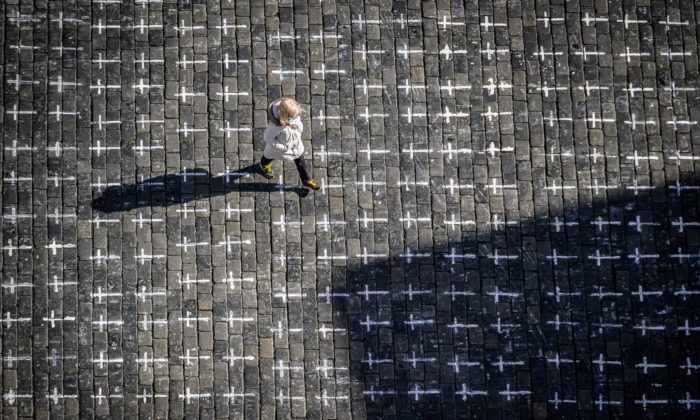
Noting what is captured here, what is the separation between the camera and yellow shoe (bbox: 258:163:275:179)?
8.80 meters

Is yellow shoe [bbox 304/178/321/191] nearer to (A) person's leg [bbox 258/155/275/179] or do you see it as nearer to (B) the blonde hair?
(A) person's leg [bbox 258/155/275/179]

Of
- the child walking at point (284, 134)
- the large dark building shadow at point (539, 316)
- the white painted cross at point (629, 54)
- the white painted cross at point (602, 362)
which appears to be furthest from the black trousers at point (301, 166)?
the white painted cross at point (629, 54)

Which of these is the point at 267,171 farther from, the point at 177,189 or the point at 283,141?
the point at 177,189

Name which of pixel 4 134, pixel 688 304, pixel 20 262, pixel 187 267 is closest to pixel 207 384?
pixel 187 267

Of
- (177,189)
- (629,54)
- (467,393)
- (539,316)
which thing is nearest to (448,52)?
(629,54)

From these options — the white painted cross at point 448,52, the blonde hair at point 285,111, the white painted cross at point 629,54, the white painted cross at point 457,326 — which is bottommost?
the white painted cross at point 457,326

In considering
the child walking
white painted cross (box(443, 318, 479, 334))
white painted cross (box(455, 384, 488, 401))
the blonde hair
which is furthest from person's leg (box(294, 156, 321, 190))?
white painted cross (box(455, 384, 488, 401))

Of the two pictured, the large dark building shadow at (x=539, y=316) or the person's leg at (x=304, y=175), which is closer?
the person's leg at (x=304, y=175)

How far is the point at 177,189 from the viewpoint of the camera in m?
8.95

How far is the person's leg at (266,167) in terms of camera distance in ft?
28.5

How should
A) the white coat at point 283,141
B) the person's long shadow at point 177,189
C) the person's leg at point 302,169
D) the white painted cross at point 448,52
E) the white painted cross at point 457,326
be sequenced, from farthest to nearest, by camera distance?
the white painted cross at point 448,52, the person's long shadow at point 177,189, the white painted cross at point 457,326, the person's leg at point 302,169, the white coat at point 283,141

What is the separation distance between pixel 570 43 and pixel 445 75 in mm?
1696

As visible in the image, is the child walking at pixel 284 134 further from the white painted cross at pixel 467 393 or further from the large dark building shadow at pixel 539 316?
the white painted cross at pixel 467 393

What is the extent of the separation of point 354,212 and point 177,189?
221cm
